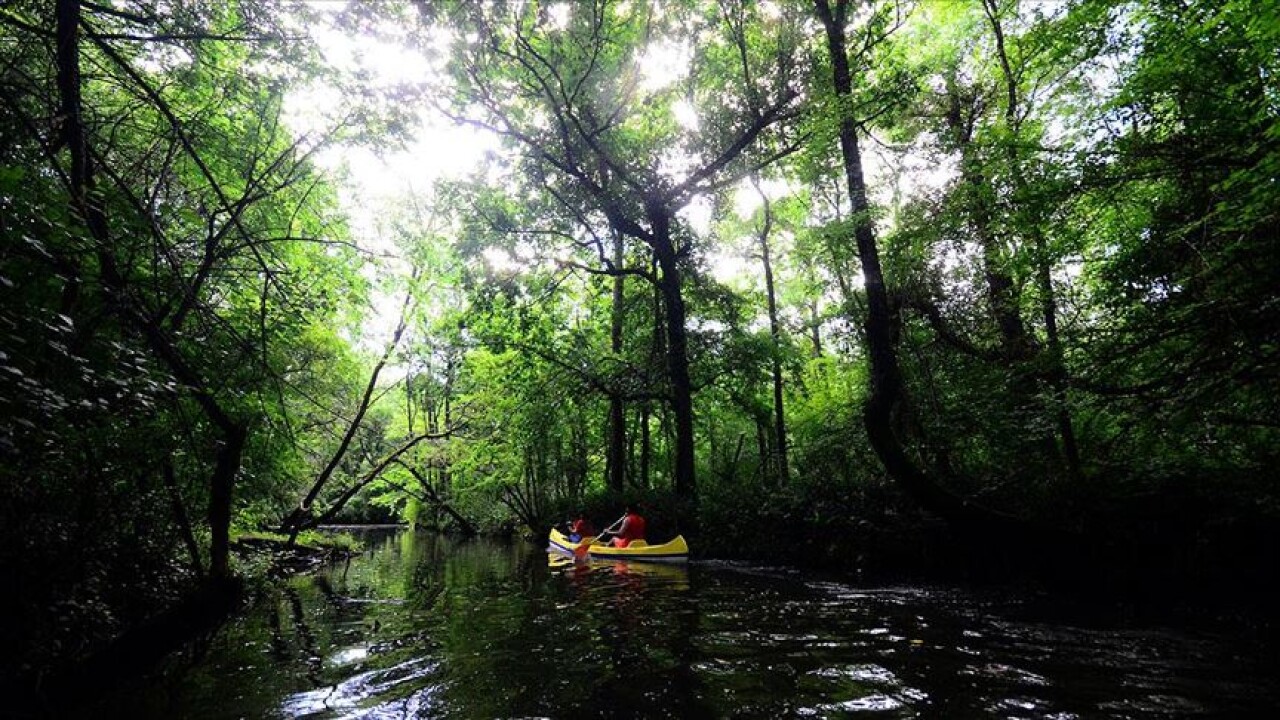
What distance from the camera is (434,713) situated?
14.2 feet

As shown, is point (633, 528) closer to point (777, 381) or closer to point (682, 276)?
point (777, 381)

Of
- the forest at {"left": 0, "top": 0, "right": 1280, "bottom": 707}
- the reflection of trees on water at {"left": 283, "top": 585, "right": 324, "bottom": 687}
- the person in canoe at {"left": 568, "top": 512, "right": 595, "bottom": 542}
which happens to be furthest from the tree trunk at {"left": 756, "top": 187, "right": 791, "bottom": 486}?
the reflection of trees on water at {"left": 283, "top": 585, "right": 324, "bottom": 687}

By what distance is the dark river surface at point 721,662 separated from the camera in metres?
4.31

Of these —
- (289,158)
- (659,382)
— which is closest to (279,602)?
(289,158)

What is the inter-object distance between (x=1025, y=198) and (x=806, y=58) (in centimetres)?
821

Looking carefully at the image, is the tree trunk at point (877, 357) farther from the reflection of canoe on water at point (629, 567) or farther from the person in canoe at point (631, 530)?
the person in canoe at point (631, 530)

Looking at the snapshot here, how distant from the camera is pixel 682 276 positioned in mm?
18672

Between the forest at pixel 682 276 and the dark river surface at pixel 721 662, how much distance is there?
152 centimetres

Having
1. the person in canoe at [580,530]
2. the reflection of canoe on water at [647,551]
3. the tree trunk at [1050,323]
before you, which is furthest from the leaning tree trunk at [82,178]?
the person in canoe at [580,530]

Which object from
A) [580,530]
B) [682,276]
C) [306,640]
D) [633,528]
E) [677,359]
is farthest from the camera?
[682,276]

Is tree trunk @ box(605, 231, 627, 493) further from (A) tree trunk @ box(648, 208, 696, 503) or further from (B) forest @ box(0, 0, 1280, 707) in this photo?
(A) tree trunk @ box(648, 208, 696, 503)

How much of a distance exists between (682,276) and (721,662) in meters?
14.4

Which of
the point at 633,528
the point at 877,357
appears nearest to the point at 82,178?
the point at 877,357

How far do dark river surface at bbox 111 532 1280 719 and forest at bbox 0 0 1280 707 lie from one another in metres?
1.52
